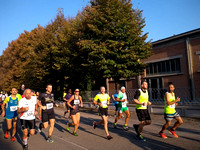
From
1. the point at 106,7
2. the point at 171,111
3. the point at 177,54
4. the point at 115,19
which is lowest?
the point at 171,111

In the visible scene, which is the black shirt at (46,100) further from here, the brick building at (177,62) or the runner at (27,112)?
the brick building at (177,62)

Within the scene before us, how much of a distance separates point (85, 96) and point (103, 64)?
672 cm

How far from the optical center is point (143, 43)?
580 inches

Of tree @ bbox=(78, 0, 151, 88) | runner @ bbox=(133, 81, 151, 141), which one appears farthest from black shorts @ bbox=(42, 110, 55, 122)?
tree @ bbox=(78, 0, 151, 88)

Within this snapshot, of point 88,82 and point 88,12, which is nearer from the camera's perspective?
point 88,12

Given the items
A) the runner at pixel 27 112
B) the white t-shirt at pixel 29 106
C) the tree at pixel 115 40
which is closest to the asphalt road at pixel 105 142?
the runner at pixel 27 112

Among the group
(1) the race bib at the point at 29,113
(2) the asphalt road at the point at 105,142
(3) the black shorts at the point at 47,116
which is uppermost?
(1) the race bib at the point at 29,113

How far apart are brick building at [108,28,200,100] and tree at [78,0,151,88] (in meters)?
3.72

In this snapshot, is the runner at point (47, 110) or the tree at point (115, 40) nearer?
the runner at point (47, 110)

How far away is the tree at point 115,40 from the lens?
13617 millimetres

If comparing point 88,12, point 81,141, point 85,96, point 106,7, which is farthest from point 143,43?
point 81,141

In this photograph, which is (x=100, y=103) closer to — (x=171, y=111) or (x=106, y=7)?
(x=171, y=111)

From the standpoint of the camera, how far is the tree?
13.6 metres

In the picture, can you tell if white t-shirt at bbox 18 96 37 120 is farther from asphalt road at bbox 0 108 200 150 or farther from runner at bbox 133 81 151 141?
runner at bbox 133 81 151 141
